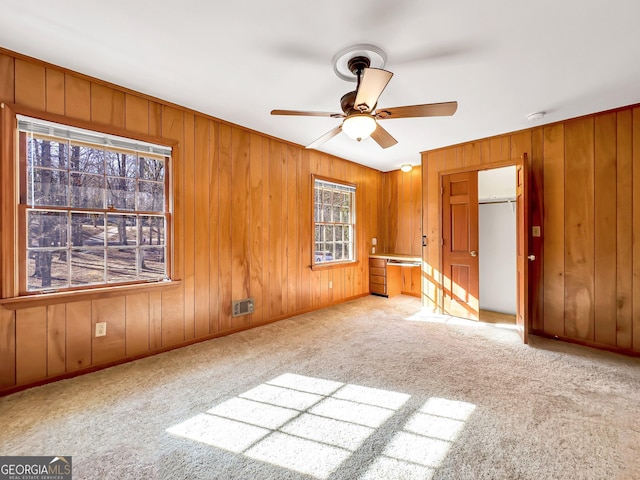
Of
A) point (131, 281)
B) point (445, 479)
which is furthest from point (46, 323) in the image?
point (445, 479)

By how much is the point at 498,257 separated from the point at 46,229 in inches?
209

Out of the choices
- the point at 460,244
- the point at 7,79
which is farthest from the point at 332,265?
the point at 7,79

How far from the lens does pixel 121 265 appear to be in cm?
270

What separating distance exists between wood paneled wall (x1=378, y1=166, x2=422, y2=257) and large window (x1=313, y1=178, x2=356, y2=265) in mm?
955

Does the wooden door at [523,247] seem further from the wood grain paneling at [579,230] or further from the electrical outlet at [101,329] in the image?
the electrical outlet at [101,329]

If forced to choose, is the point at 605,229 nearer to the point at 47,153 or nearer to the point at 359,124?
the point at 359,124

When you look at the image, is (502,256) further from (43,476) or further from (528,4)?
(43,476)

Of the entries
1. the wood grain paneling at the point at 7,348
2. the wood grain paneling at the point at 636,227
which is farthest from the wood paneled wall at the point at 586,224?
the wood grain paneling at the point at 7,348

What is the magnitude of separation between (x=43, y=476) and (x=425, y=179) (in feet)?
15.8

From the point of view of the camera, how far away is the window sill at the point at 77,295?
215 centimetres

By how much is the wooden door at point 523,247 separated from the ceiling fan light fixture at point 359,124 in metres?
2.18

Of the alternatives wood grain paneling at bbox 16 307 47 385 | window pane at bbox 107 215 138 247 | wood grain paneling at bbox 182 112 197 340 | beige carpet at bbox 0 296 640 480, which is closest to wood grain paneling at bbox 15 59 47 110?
window pane at bbox 107 215 138 247

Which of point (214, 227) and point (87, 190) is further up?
point (87, 190)

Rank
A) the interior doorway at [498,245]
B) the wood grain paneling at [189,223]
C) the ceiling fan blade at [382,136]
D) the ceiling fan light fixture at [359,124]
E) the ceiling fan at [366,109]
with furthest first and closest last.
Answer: the interior doorway at [498,245]
the wood grain paneling at [189,223]
the ceiling fan blade at [382,136]
the ceiling fan light fixture at [359,124]
the ceiling fan at [366,109]
